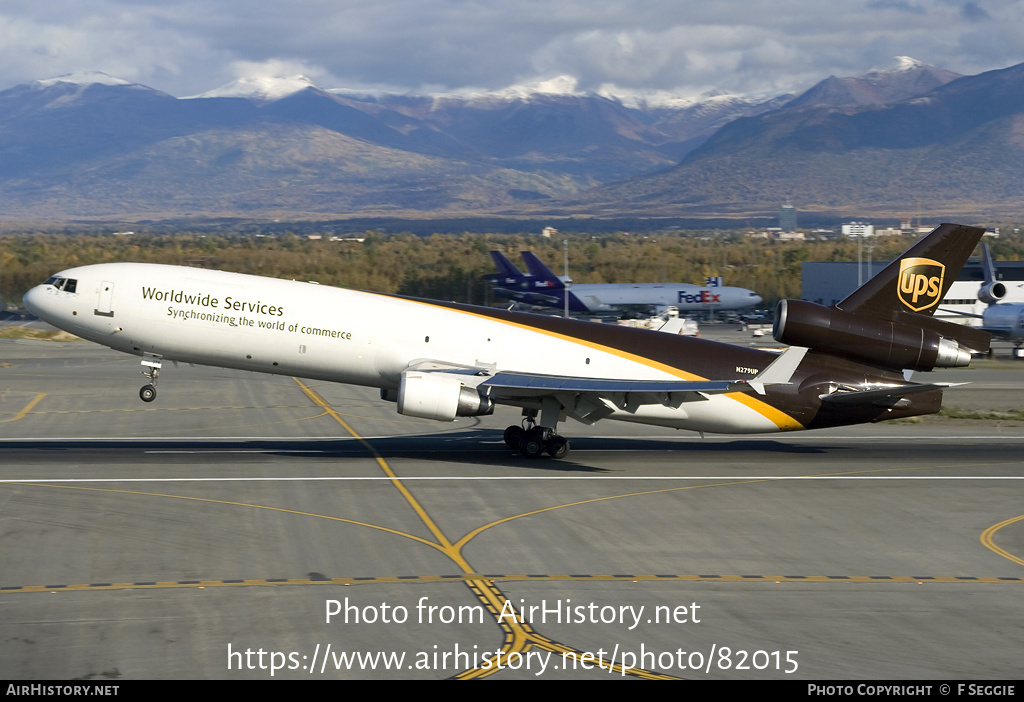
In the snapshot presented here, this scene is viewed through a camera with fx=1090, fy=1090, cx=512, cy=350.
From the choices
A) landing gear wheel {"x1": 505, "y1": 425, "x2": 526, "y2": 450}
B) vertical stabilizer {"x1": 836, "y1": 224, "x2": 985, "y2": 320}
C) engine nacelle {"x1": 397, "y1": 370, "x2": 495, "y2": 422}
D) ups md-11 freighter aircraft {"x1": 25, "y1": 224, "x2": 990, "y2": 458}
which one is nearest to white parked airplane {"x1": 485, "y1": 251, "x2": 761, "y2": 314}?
landing gear wheel {"x1": 505, "y1": 425, "x2": 526, "y2": 450}

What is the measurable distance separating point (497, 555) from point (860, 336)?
60.6 feet

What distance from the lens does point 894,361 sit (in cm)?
3750

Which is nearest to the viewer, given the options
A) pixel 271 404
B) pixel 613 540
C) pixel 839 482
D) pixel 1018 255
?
pixel 613 540

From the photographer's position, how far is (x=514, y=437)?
125ft

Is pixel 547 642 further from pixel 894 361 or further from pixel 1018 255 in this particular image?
pixel 1018 255

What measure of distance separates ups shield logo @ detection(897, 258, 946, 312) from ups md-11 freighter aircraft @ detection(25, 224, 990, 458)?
0.05 meters

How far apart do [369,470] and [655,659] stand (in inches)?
713

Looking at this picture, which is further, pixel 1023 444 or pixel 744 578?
pixel 1023 444

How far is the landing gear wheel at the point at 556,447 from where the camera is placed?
37.4 m

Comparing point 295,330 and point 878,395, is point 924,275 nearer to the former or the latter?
point 878,395

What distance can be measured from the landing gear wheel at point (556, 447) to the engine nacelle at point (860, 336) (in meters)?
8.07

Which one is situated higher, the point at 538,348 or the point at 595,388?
the point at 538,348

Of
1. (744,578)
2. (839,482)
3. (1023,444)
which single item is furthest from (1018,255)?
(744,578)

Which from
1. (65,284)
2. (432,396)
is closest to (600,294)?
(432,396)
